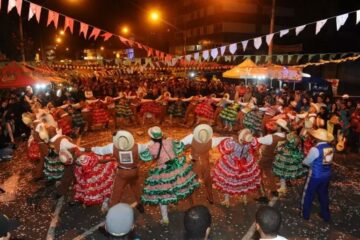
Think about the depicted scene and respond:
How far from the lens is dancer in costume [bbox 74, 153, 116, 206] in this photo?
609 cm

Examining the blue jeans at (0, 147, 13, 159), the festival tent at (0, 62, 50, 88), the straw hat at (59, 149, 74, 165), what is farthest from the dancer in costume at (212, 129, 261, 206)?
the festival tent at (0, 62, 50, 88)

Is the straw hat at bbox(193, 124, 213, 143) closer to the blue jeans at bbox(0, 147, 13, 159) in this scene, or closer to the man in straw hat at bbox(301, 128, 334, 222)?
the man in straw hat at bbox(301, 128, 334, 222)

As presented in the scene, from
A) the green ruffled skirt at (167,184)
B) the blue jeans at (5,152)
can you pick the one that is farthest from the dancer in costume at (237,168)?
the blue jeans at (5,152)

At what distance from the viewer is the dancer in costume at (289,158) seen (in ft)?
23.8

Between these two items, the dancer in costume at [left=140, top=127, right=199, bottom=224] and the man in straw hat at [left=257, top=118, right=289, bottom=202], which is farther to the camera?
the man in straw hat at [left=257, top=118, right=289, bottom=202]

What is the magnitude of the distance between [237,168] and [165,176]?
4.94 ft

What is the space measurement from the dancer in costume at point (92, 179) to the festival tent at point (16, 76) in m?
9.67

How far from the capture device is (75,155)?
21.6ft

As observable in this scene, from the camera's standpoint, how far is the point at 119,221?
3092 mm

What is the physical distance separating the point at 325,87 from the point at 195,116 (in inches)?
344

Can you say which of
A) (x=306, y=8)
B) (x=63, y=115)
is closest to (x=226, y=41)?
(x=306, y=8)

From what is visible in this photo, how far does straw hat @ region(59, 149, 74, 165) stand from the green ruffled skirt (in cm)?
172

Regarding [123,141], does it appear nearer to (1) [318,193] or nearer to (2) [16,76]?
(1) [318,193]

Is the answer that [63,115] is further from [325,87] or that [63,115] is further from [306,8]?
[306,8]
